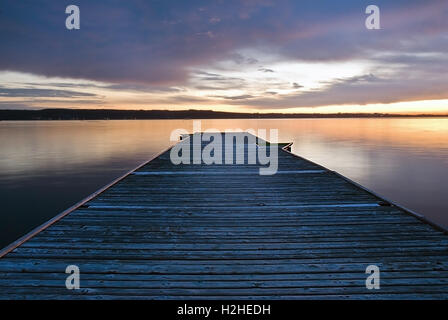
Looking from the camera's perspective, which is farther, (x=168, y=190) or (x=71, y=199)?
(x=71, y=199)

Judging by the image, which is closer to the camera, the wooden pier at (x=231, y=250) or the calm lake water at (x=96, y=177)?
the wooden pier at (x=231, y=250)

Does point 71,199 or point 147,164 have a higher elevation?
point 147,164

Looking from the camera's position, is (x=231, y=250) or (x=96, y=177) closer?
(x=231, y=250)

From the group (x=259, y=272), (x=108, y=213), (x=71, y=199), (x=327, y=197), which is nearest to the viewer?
→ (x=259, y=272)

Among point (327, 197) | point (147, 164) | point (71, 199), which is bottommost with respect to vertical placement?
point (71, 199)

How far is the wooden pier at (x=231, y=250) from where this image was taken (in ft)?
9.95

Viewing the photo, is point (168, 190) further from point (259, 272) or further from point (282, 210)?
point (259, 272)

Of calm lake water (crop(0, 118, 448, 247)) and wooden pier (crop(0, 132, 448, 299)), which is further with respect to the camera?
calm lake water (crop(0, 118, 448, 247))

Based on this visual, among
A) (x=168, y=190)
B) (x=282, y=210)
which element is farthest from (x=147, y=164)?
(x=282, y=210)

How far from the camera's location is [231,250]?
3.88 m

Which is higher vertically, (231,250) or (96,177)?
(96,177)

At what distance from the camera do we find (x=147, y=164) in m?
11.0

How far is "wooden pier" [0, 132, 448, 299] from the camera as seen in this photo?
303cm
